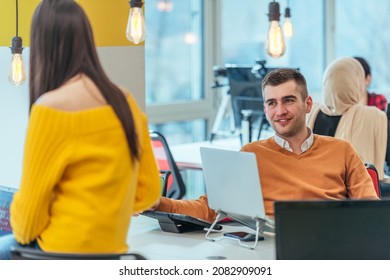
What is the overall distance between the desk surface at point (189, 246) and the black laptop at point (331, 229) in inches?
19.1

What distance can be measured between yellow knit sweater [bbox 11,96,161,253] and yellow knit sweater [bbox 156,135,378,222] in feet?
2.79

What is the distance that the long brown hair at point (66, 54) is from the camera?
2.11m

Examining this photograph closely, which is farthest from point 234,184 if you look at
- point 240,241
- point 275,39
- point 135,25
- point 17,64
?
point 17,64

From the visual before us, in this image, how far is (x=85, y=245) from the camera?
2094 millimetres

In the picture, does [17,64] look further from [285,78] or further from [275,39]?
[285,78]

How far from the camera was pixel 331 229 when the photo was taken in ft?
6.97

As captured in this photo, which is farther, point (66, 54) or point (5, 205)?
point (5, 205)

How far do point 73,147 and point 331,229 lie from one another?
A: 699 mm

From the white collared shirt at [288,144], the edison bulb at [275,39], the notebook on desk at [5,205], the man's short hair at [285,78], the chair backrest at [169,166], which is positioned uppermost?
the edison bulb at [275,39]

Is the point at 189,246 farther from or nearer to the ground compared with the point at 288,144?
nearer to the ground

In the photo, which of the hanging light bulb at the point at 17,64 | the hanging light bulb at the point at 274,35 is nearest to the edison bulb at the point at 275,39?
the hanging light bulb at the point at 274,35

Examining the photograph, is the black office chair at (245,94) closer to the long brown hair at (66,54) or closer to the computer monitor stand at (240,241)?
the computer monitor stand at (240,241)
